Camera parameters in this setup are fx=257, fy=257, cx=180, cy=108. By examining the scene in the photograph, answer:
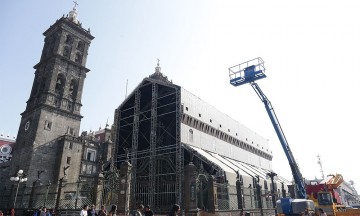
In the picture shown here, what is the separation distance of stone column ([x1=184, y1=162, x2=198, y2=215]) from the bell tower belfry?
25.6m

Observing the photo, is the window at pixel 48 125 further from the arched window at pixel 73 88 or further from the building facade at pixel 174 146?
the building facade at pixel 174 146

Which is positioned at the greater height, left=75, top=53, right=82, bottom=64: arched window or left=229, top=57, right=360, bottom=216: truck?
left=75, top=53, right=82, bottom=64: arched window

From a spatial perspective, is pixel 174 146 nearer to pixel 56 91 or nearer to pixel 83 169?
pixel 83 169

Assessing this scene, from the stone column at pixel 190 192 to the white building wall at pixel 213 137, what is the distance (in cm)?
887

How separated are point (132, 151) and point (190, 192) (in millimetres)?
14616

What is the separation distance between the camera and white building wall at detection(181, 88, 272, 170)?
2891 centimetres

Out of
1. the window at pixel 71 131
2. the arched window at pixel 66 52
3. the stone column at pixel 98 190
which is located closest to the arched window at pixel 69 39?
the arched window at pixel 66 52

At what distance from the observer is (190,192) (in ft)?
57.1

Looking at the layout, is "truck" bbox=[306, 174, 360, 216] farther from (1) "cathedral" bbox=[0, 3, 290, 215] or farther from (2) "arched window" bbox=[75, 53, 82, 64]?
(2) "arched window" bbox=[75, 53, 82, 64]

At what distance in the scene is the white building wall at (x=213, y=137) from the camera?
28.9 metres

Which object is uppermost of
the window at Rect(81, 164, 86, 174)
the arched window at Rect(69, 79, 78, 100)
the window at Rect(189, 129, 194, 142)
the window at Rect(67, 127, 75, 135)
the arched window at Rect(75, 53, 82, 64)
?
the arched window at Rect(75, 53, 82, 64)

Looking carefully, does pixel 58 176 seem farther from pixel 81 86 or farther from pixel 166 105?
pixel 166 105

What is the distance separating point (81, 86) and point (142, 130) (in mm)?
17082

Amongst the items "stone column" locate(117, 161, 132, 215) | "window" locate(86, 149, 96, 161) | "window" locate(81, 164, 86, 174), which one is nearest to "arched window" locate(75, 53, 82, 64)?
"window" locate(86, 149, 96, 161)
